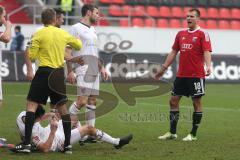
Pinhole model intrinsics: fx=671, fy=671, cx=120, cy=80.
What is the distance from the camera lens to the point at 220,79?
27.8m

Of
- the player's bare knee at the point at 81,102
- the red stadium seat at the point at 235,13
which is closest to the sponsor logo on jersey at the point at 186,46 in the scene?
the player's bare knee at the point at 81,102

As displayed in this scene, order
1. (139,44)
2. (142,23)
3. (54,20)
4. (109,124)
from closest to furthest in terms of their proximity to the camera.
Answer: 1. (54,20)
2. (109,124)
3. (139,44)
4. (142,23)

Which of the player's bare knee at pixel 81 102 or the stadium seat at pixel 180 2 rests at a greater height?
the stadium seat at pixel 180 2

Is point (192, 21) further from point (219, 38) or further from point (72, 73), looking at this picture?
point (219, 38)

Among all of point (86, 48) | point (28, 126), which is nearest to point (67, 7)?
point (86, 48)

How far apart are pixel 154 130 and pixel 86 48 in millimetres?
2617

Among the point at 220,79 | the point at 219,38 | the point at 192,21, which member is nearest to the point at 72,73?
the point at 192,21

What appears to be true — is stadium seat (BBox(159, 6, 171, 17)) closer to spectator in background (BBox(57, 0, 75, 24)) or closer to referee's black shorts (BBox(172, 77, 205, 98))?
spectator in background (BBox(57, 0, 75, 24))

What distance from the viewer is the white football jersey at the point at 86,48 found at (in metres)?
11.6

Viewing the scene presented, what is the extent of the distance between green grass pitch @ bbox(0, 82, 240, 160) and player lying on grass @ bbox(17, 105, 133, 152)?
0.61ft

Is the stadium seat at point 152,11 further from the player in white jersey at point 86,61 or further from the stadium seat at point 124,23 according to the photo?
the player in white jersey at point 86,61

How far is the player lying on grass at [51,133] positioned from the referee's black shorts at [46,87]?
285 mm

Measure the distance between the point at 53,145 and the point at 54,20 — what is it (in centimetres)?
190

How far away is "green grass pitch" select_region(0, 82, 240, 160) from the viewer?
9.97 m
